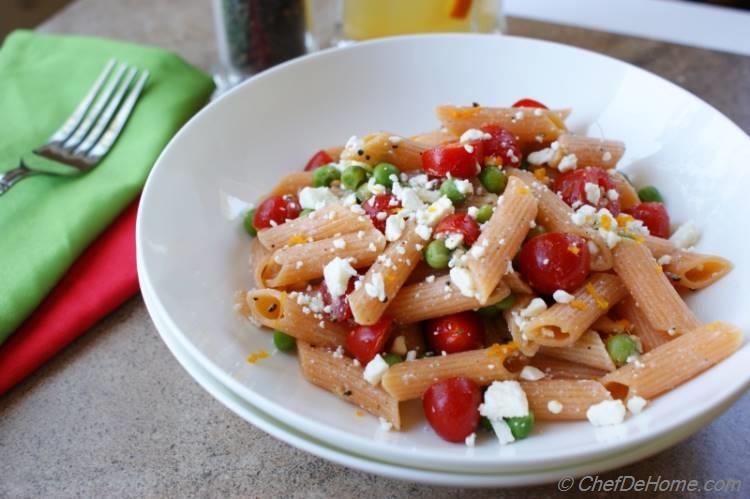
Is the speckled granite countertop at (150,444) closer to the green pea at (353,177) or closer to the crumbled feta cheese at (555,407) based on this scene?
the crumbled feta cheese at (555,407)

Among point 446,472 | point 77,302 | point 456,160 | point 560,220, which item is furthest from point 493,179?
point 77,302

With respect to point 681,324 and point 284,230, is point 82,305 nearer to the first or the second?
point 284,230

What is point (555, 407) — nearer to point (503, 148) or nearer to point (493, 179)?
point (493, 179)

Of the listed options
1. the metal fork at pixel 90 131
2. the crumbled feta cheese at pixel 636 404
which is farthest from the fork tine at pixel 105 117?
the crumbled feta cheese at pixel 636 404

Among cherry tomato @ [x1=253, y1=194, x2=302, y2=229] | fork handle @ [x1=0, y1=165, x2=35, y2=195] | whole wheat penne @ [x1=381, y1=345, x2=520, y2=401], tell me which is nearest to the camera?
whole wheat penne @ [x1=381, y1=345, x2=520, y2=401]

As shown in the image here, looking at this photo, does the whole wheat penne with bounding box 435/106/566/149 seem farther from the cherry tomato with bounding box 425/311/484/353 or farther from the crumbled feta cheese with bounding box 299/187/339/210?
the cherry tomato with bounding box 425/311/484/353

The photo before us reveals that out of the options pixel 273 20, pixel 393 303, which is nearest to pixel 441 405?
pixel 393 303

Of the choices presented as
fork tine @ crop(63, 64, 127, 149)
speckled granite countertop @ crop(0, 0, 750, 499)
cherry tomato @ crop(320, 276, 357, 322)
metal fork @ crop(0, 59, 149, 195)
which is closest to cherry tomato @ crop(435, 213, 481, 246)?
cherry tomato @ crop(320, 276, 357, 322)
